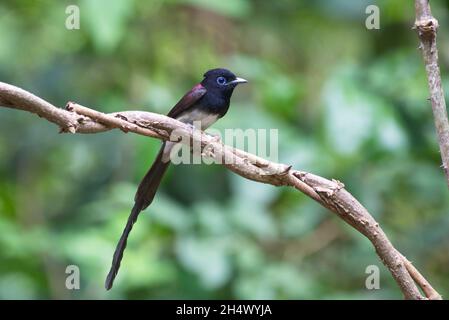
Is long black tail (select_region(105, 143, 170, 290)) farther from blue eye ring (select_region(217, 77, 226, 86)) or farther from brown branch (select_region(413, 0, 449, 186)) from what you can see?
brown branch (select_region(413, 0, 449, 186))

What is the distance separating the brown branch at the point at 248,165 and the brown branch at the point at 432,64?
27 cm

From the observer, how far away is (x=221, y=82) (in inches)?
126

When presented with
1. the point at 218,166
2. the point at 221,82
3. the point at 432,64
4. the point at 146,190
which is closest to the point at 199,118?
the point at 221,82

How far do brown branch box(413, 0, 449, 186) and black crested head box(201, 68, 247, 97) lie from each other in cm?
146

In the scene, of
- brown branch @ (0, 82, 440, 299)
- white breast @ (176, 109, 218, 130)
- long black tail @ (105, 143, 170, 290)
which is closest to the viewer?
brown branch @ (0, 82, 440, 299)

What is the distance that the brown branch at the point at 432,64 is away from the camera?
174 cm

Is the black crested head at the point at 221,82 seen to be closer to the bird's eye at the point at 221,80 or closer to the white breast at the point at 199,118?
the bird's eye at the point at 221,80

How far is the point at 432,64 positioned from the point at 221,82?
1.53 m

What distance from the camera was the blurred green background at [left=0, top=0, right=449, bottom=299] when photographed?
3.81 m

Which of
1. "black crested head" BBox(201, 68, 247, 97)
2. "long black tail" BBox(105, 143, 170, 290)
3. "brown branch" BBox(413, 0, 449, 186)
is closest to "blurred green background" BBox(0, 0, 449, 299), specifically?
"black crested head" BBox(201, 68, 247, 97)

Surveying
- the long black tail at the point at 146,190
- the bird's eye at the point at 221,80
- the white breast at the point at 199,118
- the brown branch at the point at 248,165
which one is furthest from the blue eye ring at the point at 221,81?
the brown branch at the point at 248,165

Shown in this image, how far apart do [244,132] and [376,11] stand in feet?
3.20

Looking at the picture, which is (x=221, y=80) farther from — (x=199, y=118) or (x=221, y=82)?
(x=199, y=118)

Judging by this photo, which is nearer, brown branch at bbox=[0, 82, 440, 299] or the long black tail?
brown branch at bbox=[0, 82, 440, 299]
